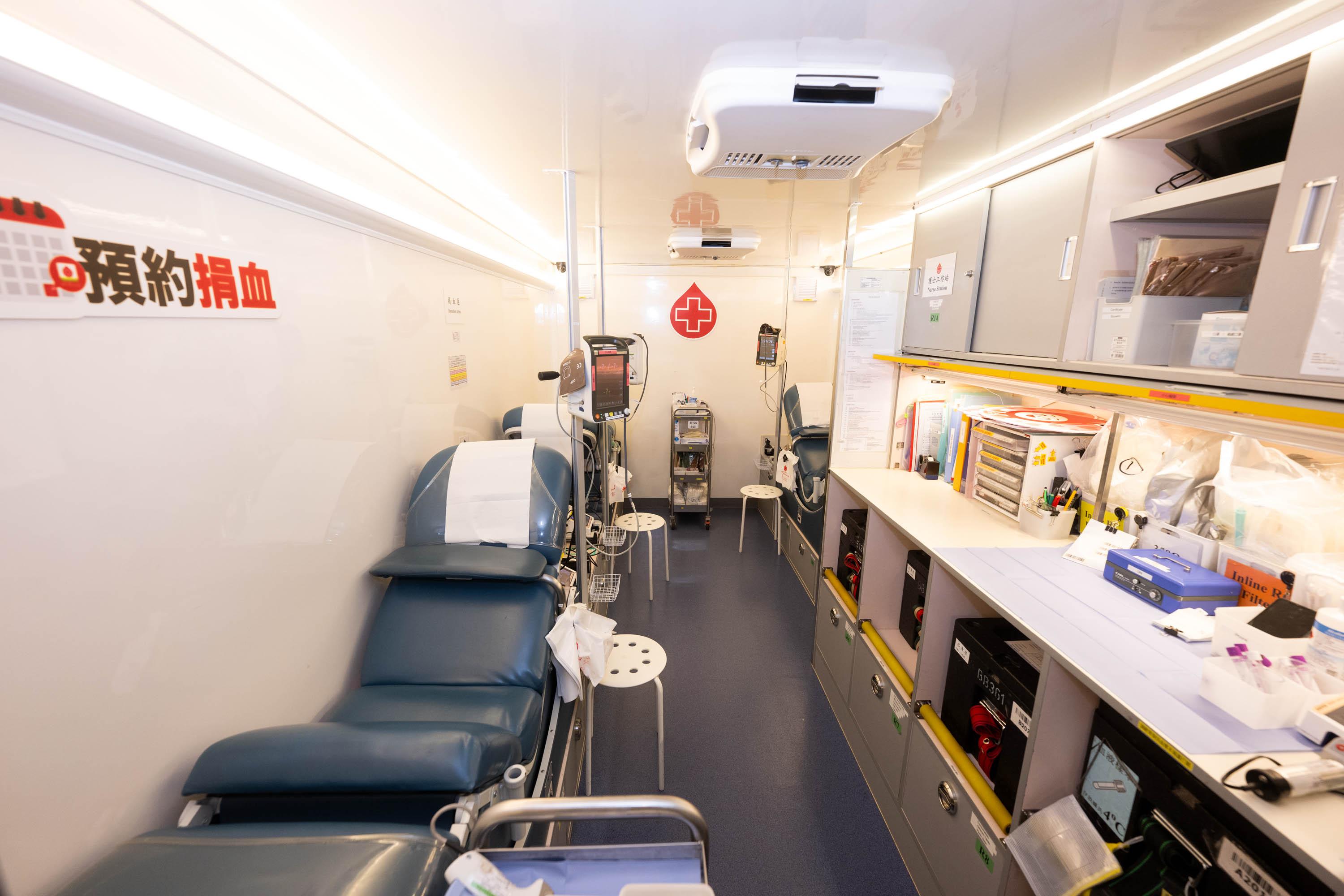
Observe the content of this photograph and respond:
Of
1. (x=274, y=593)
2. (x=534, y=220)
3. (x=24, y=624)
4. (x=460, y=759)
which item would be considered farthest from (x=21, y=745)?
(x=534, y=220)

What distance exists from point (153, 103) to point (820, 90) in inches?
61.0

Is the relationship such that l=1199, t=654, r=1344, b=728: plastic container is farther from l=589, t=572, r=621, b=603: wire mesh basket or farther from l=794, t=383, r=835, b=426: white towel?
l=794, t=383, r=835, b=426: white towel

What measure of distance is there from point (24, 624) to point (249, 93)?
126cm

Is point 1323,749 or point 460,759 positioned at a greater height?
point 1323,749

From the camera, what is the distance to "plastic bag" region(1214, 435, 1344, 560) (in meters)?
1.12

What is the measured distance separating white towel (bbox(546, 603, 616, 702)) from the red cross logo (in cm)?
355

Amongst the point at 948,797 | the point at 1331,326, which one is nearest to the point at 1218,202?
the point at 1331,326

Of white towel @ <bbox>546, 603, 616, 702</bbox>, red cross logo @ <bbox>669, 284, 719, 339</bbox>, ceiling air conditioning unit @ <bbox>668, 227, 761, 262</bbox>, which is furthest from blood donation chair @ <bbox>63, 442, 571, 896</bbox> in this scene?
red cross logo @ <bbox>669, 284, 719, 339</bbox>

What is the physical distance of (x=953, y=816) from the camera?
4.63ft

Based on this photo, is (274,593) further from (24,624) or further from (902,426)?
(902,426)

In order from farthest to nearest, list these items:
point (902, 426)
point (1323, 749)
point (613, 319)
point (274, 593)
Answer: point (613, 319)
point (902, 426)
point (274, 593)
point (1323, 749)

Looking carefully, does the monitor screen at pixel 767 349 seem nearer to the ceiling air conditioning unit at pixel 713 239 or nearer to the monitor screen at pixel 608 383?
the ceiling air conditioning unit at pixel 713 239

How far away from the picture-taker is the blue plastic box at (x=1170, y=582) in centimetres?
122

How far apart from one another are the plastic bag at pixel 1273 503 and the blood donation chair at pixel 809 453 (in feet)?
5.92
